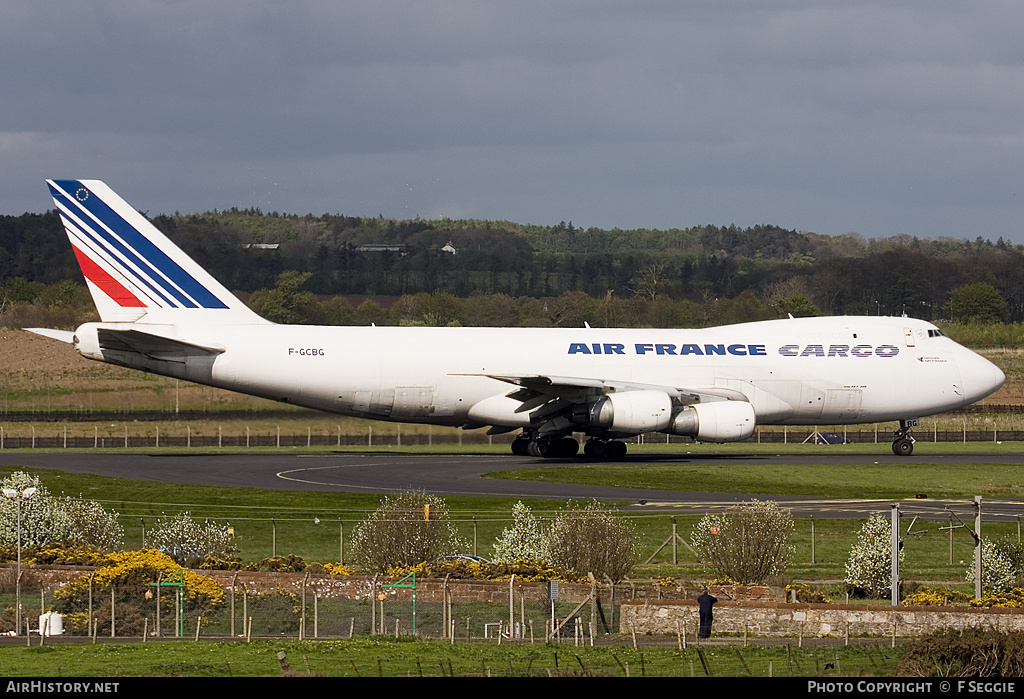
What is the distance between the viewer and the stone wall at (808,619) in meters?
23.6

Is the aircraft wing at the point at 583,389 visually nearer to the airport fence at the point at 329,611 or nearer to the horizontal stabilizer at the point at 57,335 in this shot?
the horizontal stabilizer at the point at 57,335

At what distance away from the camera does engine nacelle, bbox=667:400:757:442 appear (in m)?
52.6

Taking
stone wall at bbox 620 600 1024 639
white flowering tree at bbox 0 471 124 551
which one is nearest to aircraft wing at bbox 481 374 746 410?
white flowering tree at bbox 0 471 124 551

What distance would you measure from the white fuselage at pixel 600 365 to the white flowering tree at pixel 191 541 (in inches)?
697

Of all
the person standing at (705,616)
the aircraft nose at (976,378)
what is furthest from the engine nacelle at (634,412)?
the person standing at (705,616)

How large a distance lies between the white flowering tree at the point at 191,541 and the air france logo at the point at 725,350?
76.0ft

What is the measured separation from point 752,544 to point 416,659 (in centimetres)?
1335

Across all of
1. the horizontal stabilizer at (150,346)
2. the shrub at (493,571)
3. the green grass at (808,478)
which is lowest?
the shrub at (493,571)

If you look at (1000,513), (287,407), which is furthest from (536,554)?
(287,407)

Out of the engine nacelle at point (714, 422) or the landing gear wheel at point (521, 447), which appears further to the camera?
the landing gear wheel at point (521, 447)

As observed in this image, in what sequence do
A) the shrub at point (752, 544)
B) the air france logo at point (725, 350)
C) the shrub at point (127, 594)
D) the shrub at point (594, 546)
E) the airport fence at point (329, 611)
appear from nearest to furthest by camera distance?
the airport fence at point (329, 611) → the shrub at point (127, 594) → the shrub at point (594, 546) → the shrub at point (752, 544) → the air france logo at point (725, 350)

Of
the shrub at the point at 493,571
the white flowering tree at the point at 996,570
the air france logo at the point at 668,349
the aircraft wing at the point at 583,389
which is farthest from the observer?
the air france logo at the point at 668,349

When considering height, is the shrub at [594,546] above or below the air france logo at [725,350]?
below

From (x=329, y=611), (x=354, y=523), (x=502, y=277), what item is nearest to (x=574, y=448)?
(x=354, y=523)
